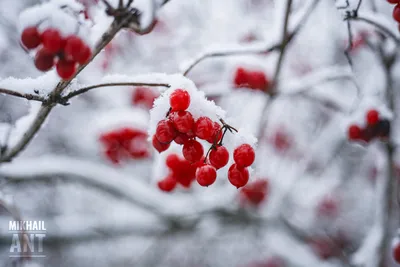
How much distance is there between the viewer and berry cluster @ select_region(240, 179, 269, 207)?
301cm

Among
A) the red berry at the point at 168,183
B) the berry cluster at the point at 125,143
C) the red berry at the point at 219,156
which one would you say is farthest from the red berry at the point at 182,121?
the berry cluster at the point at 125,143

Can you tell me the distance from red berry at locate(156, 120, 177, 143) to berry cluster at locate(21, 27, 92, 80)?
11.7 inches

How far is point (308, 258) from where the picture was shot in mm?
2986

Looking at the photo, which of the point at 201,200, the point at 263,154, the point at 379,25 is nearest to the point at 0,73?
the point at 201,200

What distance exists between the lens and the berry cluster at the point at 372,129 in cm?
179

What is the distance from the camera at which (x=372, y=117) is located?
179cm

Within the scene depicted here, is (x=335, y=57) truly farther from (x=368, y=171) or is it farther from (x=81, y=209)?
(x=81, y=209)

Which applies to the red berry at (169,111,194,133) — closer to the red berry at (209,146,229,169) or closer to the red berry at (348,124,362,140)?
the red berry at (209,146,229,169)

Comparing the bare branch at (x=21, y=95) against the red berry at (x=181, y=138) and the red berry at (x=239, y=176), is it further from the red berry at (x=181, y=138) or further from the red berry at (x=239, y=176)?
the red berry at (x=239, y=176)

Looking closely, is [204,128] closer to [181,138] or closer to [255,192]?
[181,138]

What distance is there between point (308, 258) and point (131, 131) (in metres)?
2.00

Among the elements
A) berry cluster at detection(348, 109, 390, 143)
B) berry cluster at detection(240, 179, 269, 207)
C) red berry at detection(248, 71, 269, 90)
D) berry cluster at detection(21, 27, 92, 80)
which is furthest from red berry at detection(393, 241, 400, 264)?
berry cluster at detection(21, 27, 92, 80)

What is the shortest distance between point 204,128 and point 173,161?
1.75 feet

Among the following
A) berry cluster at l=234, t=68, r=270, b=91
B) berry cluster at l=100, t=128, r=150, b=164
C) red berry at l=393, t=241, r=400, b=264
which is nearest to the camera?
red berry at l=393, t=241, r=400, b=264
